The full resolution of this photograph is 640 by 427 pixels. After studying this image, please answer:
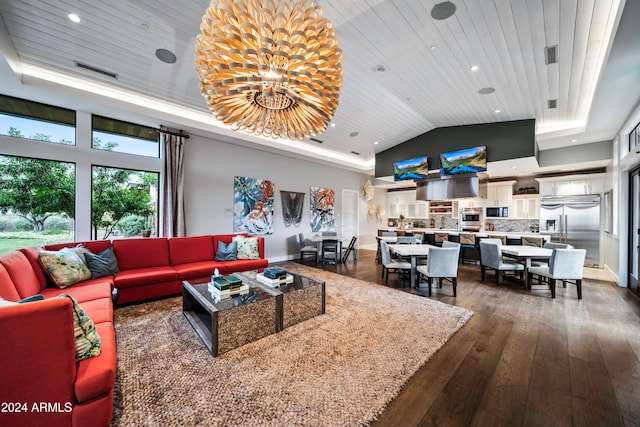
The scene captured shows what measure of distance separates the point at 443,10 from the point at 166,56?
354 centimetres

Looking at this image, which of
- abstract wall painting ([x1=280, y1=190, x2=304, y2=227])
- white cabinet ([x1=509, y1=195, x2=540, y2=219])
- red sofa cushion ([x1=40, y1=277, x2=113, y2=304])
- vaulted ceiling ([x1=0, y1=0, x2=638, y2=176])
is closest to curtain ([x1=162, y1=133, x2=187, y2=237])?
vaulted ceiling ([x1=0, y1=0, x2=638, y2=176])

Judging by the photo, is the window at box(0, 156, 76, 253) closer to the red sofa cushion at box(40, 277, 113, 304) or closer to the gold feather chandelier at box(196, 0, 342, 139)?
the red sofa cushion at box(40, 277, 113, 304)

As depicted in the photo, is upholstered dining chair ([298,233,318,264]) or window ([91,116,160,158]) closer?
window ([91,116,160,158])

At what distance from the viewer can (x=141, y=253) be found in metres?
3.78

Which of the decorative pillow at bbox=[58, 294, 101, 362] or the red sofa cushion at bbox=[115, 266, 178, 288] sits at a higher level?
the decorative pillow at bbox=[58, 294, 101, 362]

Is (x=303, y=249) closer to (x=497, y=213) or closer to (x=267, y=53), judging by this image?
(x=267, y=53)

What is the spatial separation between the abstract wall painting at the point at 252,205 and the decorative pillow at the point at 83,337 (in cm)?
450

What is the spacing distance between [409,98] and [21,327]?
555 centimetres

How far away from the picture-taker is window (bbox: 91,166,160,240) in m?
4.36

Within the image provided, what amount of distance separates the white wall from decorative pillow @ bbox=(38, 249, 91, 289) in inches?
89.8

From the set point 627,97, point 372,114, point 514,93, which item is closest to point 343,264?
point 372,114

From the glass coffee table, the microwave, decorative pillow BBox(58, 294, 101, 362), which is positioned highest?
the microwave

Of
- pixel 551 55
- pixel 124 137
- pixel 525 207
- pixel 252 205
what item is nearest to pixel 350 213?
pixel 252 205

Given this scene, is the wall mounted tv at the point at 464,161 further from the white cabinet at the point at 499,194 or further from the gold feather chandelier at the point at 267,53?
the gold feather chandelier at the point at 267,53
